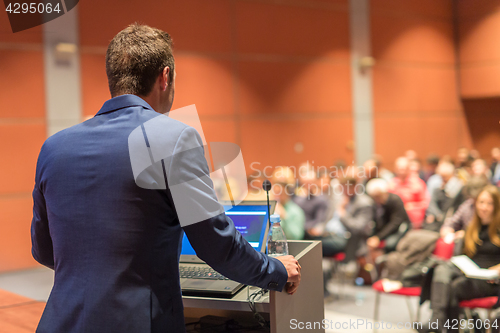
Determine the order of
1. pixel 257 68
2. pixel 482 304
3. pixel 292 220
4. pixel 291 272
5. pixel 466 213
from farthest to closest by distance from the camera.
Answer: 1. pixel 257 68
2. pixel 292 220
3. pixel 466 213
4. pixel 482 304
5. pixel 291 272

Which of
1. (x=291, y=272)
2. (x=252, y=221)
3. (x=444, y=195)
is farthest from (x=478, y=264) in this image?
(x=444, y=195)

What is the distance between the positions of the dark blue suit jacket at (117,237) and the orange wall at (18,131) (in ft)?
15.6

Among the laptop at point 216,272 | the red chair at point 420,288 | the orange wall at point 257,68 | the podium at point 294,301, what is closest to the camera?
the podium at point 294,301

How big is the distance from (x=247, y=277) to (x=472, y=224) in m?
2.70

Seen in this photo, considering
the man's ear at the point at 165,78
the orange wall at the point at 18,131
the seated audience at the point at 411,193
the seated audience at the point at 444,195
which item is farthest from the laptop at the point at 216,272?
the orange wall at the point at 18,131

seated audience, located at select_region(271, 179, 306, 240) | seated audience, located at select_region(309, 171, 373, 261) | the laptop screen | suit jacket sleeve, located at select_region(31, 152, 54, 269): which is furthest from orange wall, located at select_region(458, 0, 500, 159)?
suit jacket sleeve, located at select_region(31, 152, 54, 269)

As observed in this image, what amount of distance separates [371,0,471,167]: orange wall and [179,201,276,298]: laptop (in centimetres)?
720

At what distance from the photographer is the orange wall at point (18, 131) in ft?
17.3

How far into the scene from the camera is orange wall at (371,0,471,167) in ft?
28.6

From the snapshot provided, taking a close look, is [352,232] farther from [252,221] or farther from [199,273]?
[199,273]

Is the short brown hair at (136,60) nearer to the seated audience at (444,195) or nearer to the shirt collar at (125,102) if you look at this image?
the shirt collar at (125,102)

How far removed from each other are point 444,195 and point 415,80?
451 centimetres

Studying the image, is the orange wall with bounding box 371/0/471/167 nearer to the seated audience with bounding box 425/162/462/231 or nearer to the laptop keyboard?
the seated audience with bounding box 425/162/462/231

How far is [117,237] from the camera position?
3.47 feet
